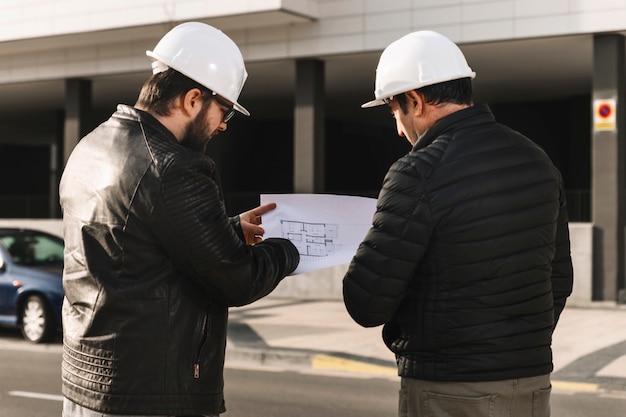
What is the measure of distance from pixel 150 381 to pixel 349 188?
2706cm

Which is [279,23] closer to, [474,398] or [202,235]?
[202,235]

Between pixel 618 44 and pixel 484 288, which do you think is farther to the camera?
pixel 618 44

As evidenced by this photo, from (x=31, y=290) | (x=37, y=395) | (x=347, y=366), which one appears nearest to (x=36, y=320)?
(x=31, y=290)

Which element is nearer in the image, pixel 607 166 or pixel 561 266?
pixel 561 266

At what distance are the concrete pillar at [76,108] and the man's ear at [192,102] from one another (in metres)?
18.1

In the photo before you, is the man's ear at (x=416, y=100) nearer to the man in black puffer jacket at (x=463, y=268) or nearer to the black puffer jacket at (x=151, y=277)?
the man in black puffer jacket at (x=463, y=268)

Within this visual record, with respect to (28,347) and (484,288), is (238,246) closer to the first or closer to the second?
(484,288)

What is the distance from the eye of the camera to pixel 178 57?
263cm

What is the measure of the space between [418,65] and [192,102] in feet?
2.22

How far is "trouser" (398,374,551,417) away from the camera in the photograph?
8.23 ft

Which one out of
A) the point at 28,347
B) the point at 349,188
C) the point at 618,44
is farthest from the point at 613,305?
the point at 349,188

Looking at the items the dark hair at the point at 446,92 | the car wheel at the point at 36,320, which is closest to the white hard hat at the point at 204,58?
the dark hair at the point at 446,92

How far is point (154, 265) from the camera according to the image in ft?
8.16

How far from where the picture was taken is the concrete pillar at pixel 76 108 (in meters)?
20.1
